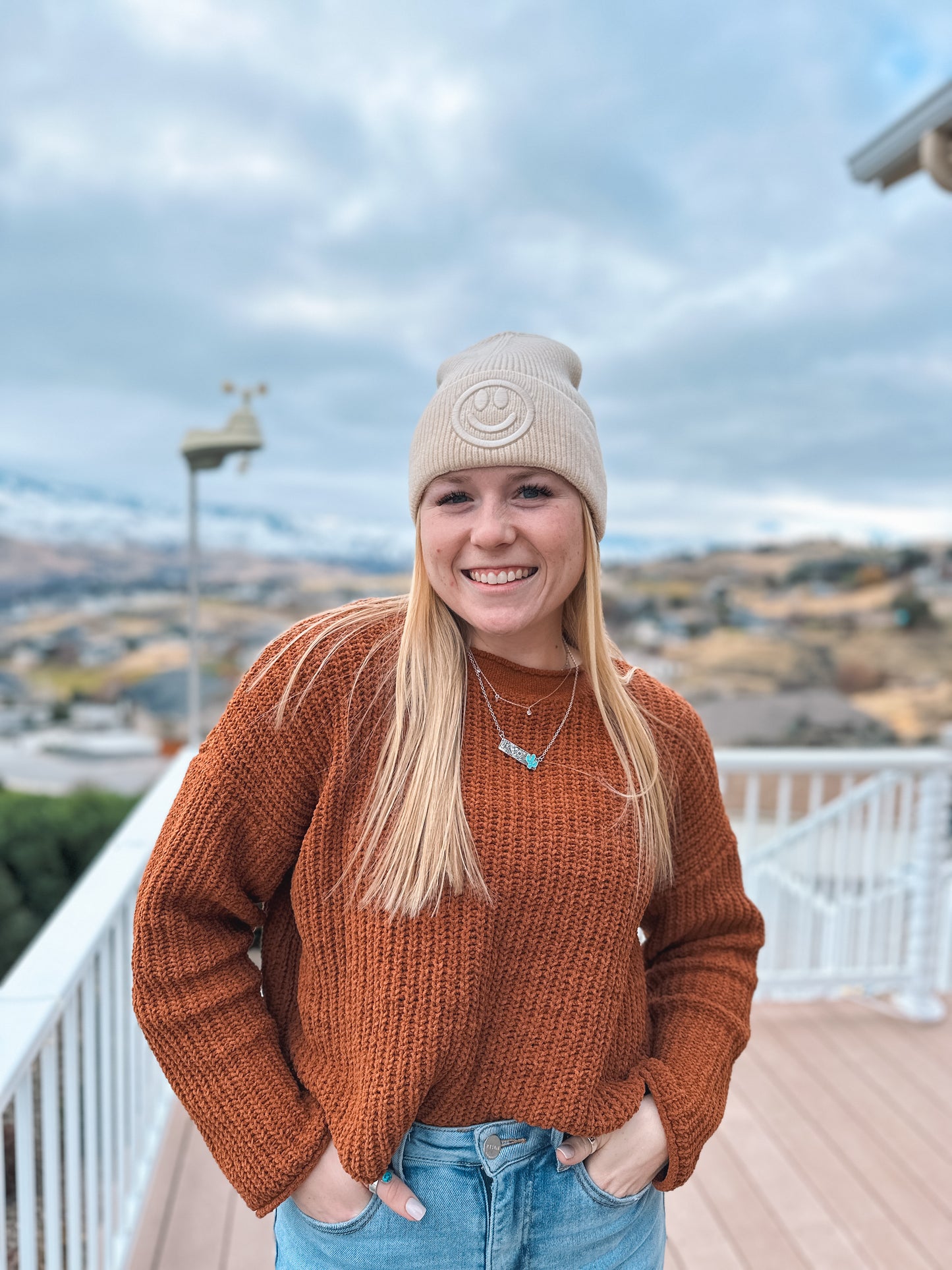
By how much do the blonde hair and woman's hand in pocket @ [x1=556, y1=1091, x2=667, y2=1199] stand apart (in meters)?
0.25

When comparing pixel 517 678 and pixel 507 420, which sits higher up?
pixel 507 420

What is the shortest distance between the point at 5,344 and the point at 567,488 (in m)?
14.1

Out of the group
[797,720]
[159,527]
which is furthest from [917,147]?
[159,527]

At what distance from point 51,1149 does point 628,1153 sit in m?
0.94

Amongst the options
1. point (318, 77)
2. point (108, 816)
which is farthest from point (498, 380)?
point (318, 77)

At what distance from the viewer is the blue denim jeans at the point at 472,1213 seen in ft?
2.71

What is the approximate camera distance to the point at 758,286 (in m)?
11.3

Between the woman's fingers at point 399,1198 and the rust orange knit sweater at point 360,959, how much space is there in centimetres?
3

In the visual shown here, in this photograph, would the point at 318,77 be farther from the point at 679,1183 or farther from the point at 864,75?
the point at 679,1183

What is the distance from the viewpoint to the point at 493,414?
33.0 inches

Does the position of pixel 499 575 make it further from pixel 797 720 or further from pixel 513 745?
pixel 797 720

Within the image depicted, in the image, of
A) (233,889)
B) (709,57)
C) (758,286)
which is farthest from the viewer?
(758,286)

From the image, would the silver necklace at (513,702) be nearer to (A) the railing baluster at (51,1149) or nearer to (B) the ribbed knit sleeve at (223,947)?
(B) the ribbed knit sleeve at (223,947)

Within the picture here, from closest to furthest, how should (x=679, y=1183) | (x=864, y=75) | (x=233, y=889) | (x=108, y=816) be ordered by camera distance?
(x=233, y=889) < (x=679, y=1183) < (x=108, y=816) < (x=864, y=75)
